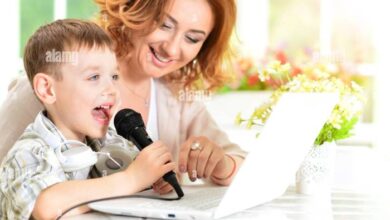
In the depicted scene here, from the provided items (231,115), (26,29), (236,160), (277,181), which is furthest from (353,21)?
(277,181)

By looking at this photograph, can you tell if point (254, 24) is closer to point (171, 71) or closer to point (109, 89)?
point (171, 71)

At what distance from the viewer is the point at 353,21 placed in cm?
459

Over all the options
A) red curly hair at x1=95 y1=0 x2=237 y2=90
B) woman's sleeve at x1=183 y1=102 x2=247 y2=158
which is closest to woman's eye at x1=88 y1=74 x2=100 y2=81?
red curly hair at x1=95 y1=0 x2=237 y2=90

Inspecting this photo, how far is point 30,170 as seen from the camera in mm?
1365

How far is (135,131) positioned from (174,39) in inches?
21.6

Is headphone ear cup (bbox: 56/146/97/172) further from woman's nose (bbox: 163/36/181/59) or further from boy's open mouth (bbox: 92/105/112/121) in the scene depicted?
woman's nose (bbox: 163/36/181/59)

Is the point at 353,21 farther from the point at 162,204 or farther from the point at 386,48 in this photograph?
the point at 162,204

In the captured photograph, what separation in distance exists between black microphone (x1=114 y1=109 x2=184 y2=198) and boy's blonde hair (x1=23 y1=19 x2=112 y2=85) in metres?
0.15

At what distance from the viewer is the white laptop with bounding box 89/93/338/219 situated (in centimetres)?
132

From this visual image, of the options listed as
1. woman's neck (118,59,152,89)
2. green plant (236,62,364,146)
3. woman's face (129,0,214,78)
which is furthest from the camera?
woman's neck (118,59,152,89)

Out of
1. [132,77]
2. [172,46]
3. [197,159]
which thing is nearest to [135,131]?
[197,159]

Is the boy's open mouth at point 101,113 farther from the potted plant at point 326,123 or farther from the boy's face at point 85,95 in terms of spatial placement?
the potted plant at point 326,123

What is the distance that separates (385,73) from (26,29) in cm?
217

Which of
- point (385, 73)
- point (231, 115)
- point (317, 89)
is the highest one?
point (317, 89)
